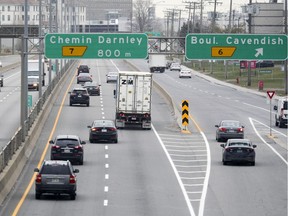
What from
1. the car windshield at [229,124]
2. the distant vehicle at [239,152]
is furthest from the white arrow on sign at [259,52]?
the car windshield at [229,124]

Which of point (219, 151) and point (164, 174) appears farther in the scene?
point (219, 151)

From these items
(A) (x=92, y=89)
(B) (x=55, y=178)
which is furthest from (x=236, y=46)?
(A) (x=92, y=89)

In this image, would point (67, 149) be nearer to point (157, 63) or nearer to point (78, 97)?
point (78, 97)

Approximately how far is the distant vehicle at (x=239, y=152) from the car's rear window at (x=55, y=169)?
15.2 meters

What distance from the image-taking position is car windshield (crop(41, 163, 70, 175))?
3700 cm

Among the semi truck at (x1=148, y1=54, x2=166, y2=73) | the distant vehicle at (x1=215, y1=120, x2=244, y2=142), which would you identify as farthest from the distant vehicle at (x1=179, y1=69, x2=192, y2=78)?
the distant vehicle at (x1=215, y1=120, x2=244, y2=142)

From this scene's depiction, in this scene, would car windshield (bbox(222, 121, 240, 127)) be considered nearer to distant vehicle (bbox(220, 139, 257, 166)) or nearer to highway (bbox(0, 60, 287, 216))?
highway (bbox(0, 60, 287, 216))

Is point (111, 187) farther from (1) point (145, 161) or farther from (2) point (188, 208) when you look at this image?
(1) point (145, 161)

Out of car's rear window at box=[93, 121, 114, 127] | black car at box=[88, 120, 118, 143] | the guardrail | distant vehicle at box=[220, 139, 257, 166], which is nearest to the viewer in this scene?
the guardrail

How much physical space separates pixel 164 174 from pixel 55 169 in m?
11.3

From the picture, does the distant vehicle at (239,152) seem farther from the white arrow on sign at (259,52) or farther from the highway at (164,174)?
the white arrow on sign at (259,52)

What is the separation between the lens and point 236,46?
160 ft

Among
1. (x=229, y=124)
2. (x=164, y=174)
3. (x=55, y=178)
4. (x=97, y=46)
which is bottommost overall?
(x=164, y=174)

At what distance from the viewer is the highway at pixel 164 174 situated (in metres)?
36.9
